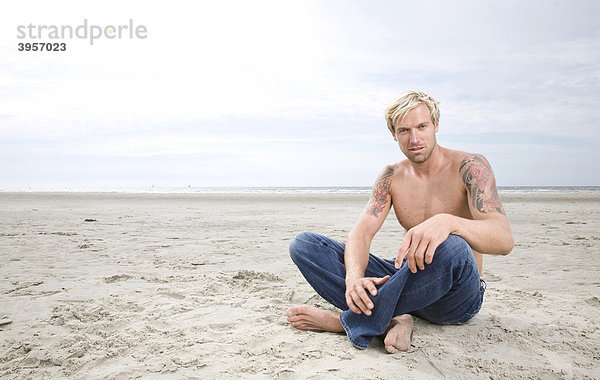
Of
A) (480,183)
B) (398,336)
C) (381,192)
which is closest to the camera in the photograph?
(398,336)

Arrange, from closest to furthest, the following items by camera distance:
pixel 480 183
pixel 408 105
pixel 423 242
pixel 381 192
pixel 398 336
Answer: pixel 423 242 < pixel 398 336 < pixel 480 183 < pixel 408 105 < pixel 381 192

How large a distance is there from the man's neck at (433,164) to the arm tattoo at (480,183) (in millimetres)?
180

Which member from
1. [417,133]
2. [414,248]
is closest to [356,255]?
[414,248]

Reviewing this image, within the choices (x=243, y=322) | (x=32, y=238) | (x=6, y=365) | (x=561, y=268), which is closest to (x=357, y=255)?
(x=243, y=322)

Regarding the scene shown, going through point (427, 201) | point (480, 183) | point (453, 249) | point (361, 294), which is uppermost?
point (480, 183)

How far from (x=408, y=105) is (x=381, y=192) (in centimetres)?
71

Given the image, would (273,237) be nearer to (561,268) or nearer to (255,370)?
(561,268)

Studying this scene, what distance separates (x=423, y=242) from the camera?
6.52 feet

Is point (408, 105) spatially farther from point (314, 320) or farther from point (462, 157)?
point (314, 320)

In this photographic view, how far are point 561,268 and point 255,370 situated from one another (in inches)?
161

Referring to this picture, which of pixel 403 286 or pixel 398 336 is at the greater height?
pixel 403 286

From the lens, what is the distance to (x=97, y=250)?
545 cm

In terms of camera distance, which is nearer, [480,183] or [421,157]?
[480,183]

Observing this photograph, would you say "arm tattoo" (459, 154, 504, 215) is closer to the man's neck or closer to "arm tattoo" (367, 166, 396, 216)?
the man's neck
